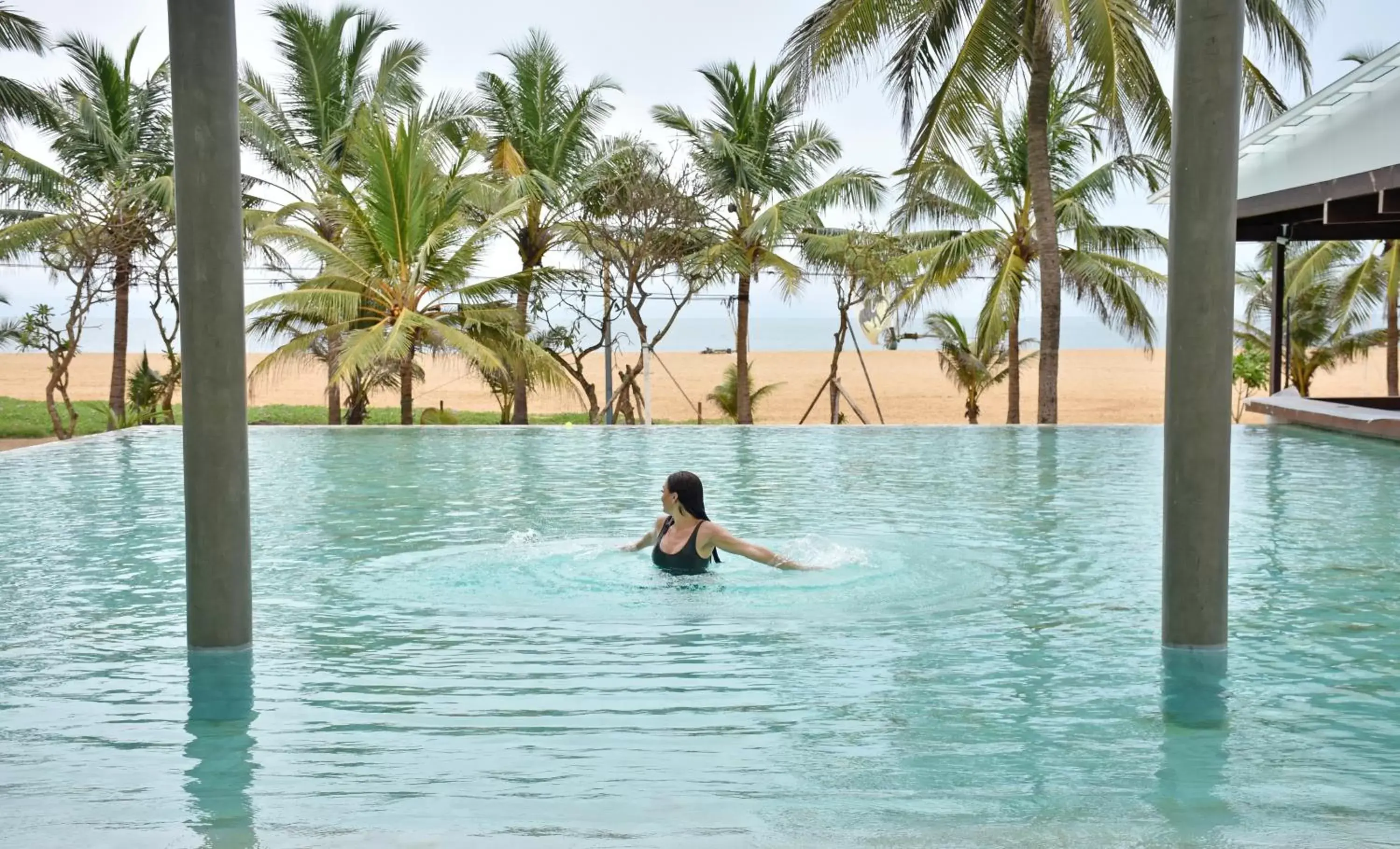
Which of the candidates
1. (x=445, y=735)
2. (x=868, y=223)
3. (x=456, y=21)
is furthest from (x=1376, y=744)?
(x=456, y=21)

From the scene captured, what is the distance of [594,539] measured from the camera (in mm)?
9227

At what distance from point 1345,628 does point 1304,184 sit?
1117 cm

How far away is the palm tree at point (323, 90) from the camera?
27.5 metres

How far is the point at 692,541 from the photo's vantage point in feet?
25.6

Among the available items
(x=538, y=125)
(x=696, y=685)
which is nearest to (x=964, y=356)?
(x=538, y=125)

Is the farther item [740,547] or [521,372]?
[521,372]

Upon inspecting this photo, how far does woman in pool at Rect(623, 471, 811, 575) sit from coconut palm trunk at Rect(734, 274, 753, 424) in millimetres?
18141

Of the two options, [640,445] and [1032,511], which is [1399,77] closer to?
[1032,511]

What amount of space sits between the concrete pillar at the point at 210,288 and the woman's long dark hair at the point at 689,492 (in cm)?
279

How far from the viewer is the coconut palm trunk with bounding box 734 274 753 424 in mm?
26406

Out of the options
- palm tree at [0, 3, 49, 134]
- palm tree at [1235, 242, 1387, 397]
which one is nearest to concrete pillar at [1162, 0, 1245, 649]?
palm tree at [0, 3, 49, 134]

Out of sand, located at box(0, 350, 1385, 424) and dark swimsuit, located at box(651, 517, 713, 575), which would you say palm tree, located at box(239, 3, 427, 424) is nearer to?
sand, located at box(0, 350, 1385, 424)

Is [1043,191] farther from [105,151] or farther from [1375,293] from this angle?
[105,151]

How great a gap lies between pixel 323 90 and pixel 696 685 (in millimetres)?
25435
